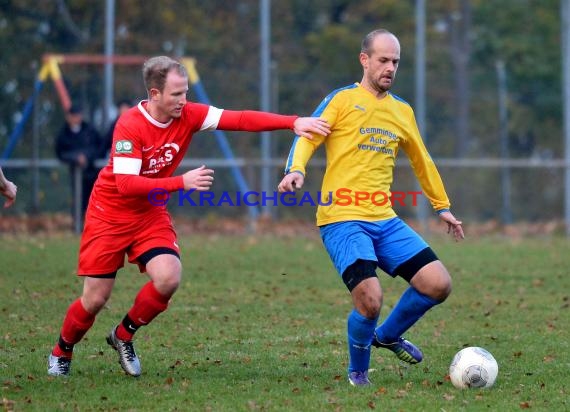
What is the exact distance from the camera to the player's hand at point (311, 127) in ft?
20.7

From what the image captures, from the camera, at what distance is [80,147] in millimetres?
16109

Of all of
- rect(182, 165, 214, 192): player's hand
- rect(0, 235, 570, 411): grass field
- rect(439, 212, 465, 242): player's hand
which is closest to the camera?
rect(0, 235, 570, 411): grass field

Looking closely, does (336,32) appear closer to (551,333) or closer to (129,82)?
(129,82)

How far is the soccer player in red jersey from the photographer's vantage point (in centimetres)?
629

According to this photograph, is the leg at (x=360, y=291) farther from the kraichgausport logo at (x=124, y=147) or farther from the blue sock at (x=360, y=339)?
the kraichgausport logo at (x=124, y=147)

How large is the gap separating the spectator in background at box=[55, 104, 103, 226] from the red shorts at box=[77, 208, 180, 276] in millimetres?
9739

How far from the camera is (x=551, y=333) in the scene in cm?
810

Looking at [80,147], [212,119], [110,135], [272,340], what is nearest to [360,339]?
[212,119]

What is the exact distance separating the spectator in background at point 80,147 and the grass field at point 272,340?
2.71 meters

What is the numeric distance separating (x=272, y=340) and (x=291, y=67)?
1097 centimetres

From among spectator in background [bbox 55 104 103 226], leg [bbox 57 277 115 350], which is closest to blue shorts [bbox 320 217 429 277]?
leg [bbox 57 277 115 350]

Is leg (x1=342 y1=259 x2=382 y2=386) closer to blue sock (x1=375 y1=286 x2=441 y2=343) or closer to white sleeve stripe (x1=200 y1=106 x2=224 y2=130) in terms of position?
blue sock (x1=375 y1=286 x2=441 y2=343)

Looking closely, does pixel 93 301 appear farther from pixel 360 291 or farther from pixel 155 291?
pixel 360 291

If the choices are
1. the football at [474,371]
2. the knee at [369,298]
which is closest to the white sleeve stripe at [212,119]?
the knee at [369,298]
